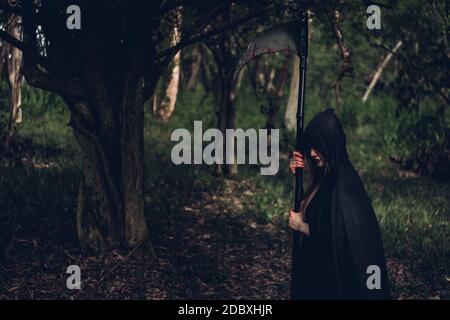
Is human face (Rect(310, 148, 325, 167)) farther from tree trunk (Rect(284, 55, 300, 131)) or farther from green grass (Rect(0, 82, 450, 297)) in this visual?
tree trunk (Rect(284, 55, 300, 131))

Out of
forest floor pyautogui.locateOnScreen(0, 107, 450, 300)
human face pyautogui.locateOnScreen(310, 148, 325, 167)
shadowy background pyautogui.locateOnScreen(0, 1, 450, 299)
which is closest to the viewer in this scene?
human face pyautogui.locateOnScreen(310, 148, 325, 167)

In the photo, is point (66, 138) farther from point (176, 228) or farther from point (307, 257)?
point (307, 257)

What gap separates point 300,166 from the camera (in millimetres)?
6020

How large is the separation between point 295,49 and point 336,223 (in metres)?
1.45

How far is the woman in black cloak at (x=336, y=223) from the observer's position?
588 cm

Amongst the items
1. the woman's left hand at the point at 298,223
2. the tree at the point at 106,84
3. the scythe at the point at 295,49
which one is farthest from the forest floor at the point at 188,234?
the woman's left hand at the point at 298,223

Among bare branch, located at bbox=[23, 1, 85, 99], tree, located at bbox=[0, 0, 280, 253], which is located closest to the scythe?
tree, located at bbox=[0, 0, 280, 253]

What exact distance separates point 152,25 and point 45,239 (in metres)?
2.75

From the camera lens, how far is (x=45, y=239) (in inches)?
376

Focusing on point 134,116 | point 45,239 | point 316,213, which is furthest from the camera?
point 45,239

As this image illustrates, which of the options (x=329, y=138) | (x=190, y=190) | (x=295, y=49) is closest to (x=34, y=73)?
(x=295, y=49)

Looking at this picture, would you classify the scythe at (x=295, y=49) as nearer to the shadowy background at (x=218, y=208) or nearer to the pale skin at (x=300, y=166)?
the pale skin at (x=300, y=166)

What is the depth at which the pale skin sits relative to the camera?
5.95 metres

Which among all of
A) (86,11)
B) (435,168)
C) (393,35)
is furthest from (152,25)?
(435,168)
